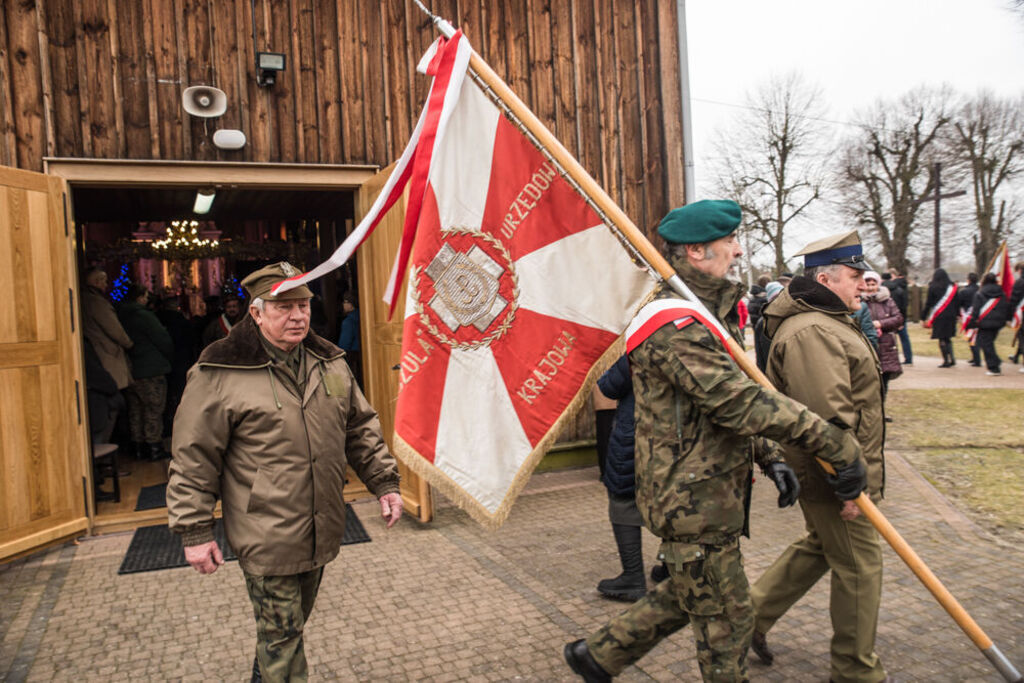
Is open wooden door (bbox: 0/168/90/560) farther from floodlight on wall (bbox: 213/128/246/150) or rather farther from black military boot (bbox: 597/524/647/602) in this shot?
black military boot (bbox: 597/524/647/602)

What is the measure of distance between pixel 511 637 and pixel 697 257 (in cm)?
227

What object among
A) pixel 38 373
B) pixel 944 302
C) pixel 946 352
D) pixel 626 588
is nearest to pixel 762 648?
pixel 626 588

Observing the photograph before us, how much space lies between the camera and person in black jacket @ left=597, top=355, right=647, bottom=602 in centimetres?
432

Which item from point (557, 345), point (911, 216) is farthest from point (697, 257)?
point (911, 216)

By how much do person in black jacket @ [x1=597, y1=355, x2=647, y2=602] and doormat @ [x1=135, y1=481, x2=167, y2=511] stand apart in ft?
13.8

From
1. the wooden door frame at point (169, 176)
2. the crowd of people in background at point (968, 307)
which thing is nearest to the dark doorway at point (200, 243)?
the wooden door frame at point (169, 176)

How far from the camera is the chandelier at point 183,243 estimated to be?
11.6m

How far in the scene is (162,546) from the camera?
5.75 meters

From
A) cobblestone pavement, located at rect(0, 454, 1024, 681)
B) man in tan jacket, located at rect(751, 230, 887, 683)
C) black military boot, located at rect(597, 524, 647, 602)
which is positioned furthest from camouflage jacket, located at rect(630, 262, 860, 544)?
black military boot, located at rect(597, 524, 647, 602)

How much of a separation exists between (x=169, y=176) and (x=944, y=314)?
15153mm

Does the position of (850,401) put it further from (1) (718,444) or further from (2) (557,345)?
(2) (557,345)

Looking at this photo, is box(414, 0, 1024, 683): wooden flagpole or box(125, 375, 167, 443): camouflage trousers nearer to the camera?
box(414, 0, 1024, 683): wooden flagpole

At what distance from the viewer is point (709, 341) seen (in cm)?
267

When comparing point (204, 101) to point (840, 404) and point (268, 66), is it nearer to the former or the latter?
point (268, 66)
